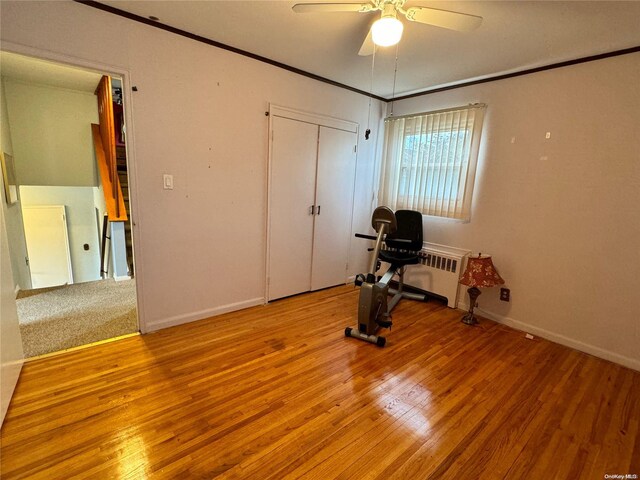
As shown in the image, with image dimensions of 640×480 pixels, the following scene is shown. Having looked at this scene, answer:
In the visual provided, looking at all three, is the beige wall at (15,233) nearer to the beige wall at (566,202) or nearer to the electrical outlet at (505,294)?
the beige wall at (566,202)

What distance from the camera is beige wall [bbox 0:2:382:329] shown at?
2027 millimetres

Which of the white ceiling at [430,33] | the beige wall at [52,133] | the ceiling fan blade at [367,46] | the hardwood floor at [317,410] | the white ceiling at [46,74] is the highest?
the white ceiling at [430,33]

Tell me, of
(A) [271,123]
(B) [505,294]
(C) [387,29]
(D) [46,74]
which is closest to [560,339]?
(B) [505,294]

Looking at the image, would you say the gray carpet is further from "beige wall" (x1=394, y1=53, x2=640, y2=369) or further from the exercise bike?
"beige wall" (x1=394, y1=53, x2=640, y2=369)

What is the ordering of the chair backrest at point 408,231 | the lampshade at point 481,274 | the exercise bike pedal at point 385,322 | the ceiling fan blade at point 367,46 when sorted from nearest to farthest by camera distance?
the ceiling fan blade at point 367,46
the exercise bike pedal at point 385,322
the lampshade at point 481,274
the chair backrest at point 408,231

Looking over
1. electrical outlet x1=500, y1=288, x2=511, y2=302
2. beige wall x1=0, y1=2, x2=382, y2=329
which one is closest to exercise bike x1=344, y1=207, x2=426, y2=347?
electrical outlet x1=500, y1=288, x2=511, y2=302

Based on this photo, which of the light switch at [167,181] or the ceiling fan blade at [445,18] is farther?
the light switch at [167,181]

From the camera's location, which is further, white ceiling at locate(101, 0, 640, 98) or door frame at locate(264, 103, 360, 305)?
door frame at locate(264, 103, 360, 305)

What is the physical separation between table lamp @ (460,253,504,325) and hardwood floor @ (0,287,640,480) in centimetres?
40

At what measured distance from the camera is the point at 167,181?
249 cm

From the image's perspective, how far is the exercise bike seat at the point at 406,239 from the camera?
3.38 meters

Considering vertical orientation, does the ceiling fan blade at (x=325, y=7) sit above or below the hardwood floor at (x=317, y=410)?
above

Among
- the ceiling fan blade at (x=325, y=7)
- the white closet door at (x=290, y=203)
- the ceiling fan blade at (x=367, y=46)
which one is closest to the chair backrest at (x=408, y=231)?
the white closet door at (x=290, y=203)

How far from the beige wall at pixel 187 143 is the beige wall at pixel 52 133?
109 inches
